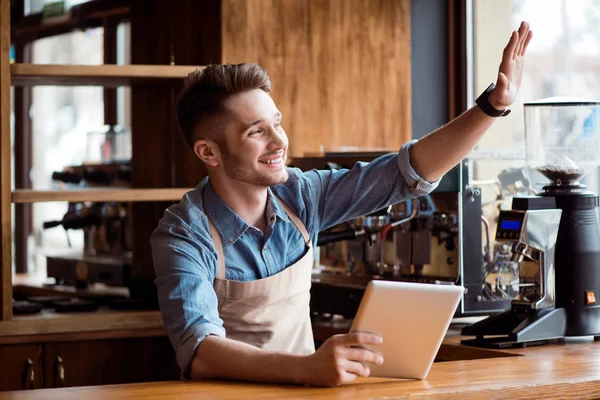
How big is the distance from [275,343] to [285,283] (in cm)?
15

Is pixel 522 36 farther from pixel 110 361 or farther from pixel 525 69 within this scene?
pixel 110 361

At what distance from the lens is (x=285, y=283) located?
8.13 ft

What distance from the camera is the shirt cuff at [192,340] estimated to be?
2.12 metres

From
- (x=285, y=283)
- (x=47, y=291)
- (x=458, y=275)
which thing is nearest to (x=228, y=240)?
(x=285, y=283)

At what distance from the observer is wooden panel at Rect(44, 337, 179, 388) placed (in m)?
3.44

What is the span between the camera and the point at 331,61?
383 cm

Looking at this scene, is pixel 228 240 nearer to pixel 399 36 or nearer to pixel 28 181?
pixel 399 36

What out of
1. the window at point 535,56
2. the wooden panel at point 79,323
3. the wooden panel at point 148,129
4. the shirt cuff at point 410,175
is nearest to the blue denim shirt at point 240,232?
the shirt cuff at point 410,175

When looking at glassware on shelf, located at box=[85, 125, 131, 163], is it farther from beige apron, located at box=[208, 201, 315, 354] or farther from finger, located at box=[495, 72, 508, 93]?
finger, located at box=[495, 72, 508, 93]

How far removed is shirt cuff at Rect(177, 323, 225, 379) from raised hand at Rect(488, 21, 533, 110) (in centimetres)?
83

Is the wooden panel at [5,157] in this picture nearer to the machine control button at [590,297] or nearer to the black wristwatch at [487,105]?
the black wristwatch at [487,105]

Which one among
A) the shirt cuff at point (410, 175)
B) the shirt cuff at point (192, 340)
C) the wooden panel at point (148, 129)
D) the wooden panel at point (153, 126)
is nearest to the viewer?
the shirt cuff at point (192, 340)

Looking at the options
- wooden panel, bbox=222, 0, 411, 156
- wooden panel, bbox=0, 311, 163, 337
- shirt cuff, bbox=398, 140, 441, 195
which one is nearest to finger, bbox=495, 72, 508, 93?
shirt cuff, bbox=398, 140, 441, 195

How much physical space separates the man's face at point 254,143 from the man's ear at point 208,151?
1.0 inches
